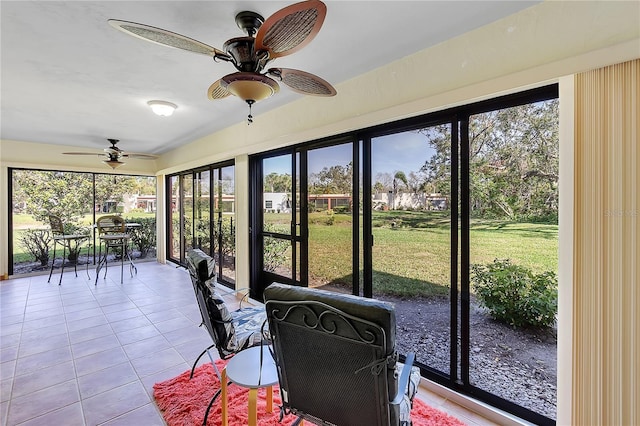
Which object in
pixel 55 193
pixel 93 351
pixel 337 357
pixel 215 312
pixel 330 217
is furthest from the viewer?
pixel 55 193

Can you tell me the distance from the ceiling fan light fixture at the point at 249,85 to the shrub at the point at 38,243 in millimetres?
6863

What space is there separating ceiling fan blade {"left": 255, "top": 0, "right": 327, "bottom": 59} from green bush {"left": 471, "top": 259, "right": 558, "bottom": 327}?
187cm

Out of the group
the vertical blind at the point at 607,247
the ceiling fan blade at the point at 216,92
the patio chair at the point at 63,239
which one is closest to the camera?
the vertical blind at the point at 607,247

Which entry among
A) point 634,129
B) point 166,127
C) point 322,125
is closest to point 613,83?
point 634,129

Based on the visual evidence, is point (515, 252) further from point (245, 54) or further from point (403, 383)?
point (245, 54)

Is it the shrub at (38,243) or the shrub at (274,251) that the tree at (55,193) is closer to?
the shrub at (38,243)

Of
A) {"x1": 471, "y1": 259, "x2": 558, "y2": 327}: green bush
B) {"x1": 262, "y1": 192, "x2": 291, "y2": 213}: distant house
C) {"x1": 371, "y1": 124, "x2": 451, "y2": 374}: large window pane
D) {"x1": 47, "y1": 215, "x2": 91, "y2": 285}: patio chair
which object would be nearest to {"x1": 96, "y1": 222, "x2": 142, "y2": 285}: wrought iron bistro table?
{"x1": 47, "y1": 215, "x2": 91, "y2": 285}: patio chair

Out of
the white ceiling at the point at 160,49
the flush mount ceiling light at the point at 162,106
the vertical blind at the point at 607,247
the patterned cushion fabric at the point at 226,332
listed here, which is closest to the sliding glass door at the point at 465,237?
the vertical blind at the point at 607,247

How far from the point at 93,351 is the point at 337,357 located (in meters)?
2.93

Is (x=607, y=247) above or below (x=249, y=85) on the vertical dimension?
below

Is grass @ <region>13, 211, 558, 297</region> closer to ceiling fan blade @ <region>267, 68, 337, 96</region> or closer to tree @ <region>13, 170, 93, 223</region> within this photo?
ceiling fan blade @ <region>267, 68, 337, 96</region>

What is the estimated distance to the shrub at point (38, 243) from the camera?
5.83m

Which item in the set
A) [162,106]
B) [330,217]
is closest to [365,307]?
[330,217]

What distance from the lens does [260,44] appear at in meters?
1.46
